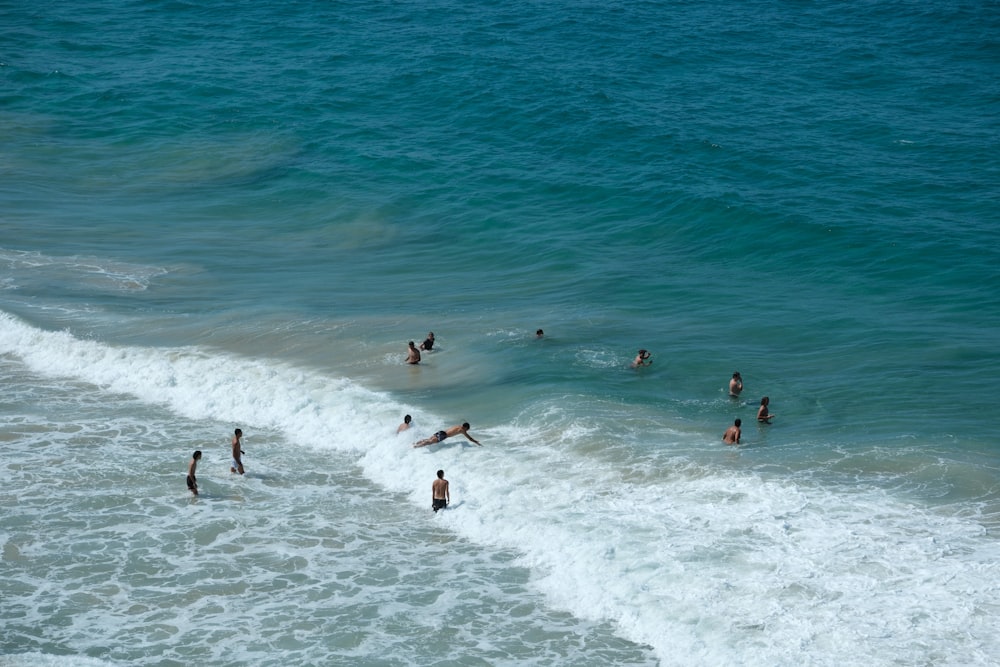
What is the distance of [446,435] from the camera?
23.0 m

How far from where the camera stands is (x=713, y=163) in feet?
127

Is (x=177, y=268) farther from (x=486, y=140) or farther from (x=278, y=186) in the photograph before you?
(x=486, y=140)

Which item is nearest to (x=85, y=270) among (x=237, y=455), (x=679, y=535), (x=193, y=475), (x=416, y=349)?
(x=416, y=349)

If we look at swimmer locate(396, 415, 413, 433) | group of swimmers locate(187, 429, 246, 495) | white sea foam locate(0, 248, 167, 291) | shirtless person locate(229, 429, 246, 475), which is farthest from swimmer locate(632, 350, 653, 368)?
white sea foam locate(0, 248, 167, 291)

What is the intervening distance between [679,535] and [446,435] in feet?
18.7

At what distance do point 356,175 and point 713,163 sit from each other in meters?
12.7

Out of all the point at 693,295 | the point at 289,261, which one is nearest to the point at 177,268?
the point at 289,261

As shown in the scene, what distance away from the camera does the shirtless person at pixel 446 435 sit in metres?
22.8

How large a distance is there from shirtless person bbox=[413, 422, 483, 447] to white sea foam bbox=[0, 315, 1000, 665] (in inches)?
6.1

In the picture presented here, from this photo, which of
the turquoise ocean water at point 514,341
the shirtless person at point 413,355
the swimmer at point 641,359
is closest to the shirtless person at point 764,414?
the turquoise ocean water at point 514,341

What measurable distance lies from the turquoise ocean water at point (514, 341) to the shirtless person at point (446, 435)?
30 cm

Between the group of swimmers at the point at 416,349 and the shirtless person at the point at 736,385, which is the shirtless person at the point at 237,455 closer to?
the group of swimmers at the point at 416,349

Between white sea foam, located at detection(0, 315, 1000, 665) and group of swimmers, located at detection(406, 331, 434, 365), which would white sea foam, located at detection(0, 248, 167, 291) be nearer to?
white sea foam, located at detection(0, 315, 1000, 665)

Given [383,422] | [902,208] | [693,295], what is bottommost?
[383,422]
